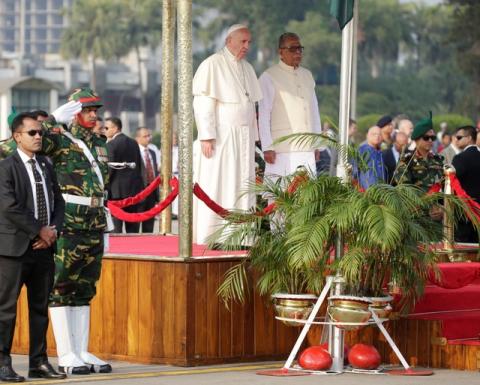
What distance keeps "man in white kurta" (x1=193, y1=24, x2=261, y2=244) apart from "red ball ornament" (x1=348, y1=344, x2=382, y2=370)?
238cm

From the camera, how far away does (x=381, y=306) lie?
1102 cm

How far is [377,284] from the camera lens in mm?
11086

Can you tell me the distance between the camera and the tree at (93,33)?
143 meters

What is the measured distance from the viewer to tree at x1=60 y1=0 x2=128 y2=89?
143m

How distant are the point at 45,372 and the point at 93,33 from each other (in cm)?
13676

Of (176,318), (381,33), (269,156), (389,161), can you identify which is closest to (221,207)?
(176,318)

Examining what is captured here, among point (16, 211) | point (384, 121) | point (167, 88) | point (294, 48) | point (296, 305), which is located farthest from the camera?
point (384, 121)

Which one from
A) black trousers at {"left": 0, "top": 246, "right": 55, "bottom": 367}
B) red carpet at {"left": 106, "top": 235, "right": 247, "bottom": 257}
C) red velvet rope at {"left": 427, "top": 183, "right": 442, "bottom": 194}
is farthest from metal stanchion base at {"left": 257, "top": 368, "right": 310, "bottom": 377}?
red velvet rope at {"left": 427, "top": 183, "right": 442, "bottom": 194}

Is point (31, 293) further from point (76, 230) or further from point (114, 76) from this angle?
point (114, 76)

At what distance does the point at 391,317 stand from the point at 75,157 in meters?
2.67

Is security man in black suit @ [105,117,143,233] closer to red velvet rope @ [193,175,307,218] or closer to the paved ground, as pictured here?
red velvet rope @ [193,175,307,218]

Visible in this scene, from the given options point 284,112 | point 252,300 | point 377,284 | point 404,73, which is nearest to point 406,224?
point 377,284

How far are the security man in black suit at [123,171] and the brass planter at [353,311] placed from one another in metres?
8.44

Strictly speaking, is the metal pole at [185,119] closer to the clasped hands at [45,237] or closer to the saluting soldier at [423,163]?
the clasped hands at [45,237]
